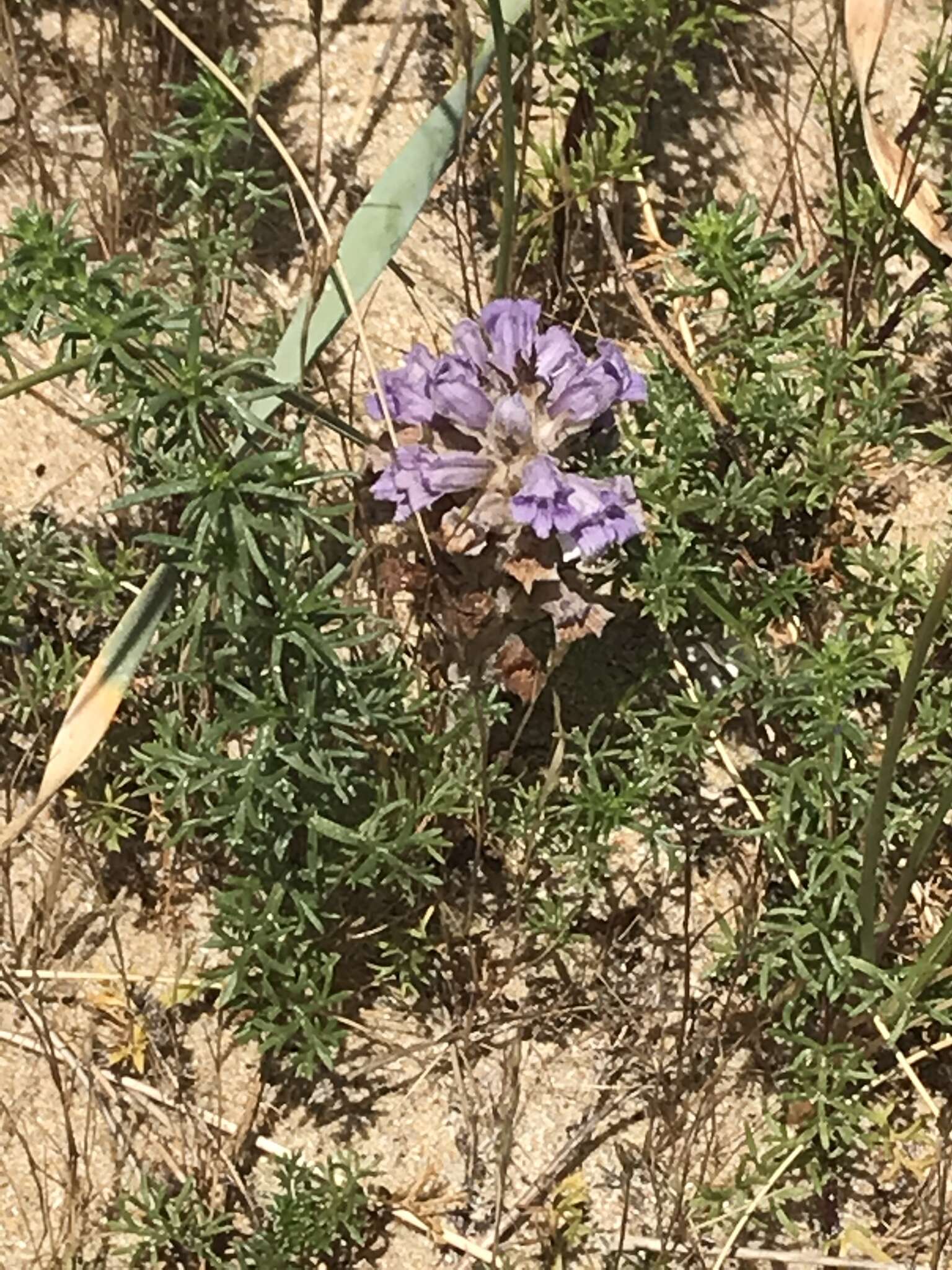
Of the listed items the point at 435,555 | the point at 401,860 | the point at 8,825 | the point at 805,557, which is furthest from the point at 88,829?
the point at 805,557

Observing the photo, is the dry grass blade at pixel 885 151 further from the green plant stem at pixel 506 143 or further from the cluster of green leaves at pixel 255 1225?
the cluster of green leaves at pixel 255 1225

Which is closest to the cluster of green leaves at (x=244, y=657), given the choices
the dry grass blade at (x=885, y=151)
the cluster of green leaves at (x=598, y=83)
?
the cluster of green leaves at (x=598, y=83)

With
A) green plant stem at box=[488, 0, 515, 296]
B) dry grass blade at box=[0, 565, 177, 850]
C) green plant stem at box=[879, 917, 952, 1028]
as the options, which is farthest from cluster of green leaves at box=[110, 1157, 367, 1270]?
green plant stem at box=[488, 0, 515, 296]

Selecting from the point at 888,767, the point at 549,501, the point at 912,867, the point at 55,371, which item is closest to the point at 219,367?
the point at 55,371

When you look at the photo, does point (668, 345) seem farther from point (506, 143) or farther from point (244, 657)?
point (244, 657)

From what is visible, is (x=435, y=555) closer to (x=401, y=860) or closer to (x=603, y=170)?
(x=401, y=860)

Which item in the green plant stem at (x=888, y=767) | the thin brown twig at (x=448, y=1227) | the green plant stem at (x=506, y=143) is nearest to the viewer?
the green plant stem at (x=888, y=767)
